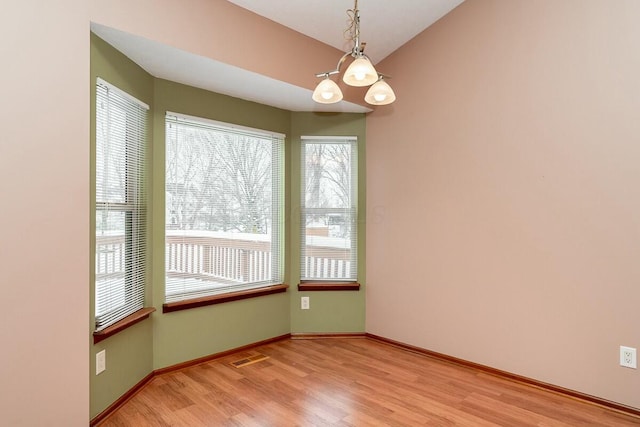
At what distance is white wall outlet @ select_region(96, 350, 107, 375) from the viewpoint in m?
2.25

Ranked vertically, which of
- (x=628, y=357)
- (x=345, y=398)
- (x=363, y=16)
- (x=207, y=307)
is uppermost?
(x=363, y=16)

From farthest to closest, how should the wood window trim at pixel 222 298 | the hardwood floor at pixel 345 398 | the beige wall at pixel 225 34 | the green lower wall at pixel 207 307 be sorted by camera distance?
1. the wood window trim at pixel 222 298
2. the green lower wall at pixel 207 307
3. the hardwood floor at pixel 345 398
4. the beige wall at pixel 225 34

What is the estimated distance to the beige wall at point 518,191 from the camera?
239 centimetres

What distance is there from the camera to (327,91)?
6.79ft

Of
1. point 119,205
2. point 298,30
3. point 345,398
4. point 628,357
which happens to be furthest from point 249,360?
point 298,30

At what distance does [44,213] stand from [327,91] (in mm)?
1596

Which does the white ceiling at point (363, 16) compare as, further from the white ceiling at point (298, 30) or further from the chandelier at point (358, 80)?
the chandelier at point (358, 80)

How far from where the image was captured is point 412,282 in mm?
3490

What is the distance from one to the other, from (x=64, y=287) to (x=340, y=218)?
8.10 ft

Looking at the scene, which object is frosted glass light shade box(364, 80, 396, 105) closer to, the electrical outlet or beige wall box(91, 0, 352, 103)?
beige wall box(91, 0, 352, 103)

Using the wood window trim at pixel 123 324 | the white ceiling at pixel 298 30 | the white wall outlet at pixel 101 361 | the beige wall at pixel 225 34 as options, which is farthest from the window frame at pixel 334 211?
the white wall outlet at pixel 101 361

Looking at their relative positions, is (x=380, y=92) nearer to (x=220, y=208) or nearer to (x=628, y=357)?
(x=220, y=208)

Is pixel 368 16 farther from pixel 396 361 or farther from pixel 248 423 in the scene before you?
pixel 248 423

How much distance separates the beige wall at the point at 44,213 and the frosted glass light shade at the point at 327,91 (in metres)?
1.29
